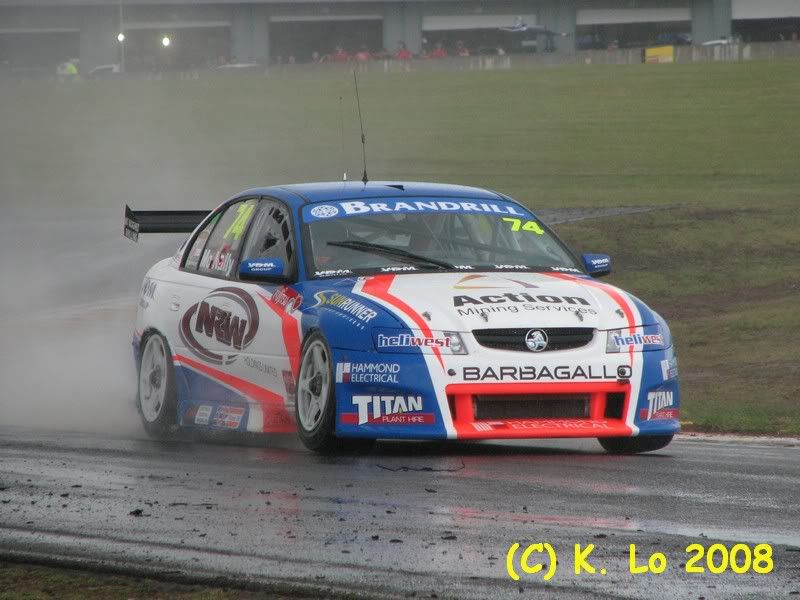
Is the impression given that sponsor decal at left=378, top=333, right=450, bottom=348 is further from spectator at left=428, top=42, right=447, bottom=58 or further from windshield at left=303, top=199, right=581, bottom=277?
spectator at left=428, top=42, right=447, bottom=58

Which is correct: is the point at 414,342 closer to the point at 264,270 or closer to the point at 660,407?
the point at 264,270

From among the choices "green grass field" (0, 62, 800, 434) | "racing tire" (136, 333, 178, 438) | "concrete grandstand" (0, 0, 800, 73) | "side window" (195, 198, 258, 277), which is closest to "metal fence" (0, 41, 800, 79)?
"green grass field" (0, 62, 800, 434)

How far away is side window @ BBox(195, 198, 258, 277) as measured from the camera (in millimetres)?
9555

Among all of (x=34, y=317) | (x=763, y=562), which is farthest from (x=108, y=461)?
(x=34, y=317)

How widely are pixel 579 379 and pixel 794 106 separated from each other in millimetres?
38986

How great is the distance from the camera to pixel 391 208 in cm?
906

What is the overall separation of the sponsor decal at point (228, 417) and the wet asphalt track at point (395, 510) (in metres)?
0.13

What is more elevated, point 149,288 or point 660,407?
point 149,288

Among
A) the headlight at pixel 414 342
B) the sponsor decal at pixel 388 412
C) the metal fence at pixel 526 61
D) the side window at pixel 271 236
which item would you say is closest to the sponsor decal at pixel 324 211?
the side window at pixel 271 236

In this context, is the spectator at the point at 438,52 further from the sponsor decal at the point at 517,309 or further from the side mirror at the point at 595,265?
the sponsor decal at the point at 517,309

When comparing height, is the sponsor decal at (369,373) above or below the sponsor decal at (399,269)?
below

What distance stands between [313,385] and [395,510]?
2.01 metres

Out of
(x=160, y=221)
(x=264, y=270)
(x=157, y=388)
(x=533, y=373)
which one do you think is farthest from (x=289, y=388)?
(x=160, y=221)

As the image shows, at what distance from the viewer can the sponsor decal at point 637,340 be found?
314 inches
